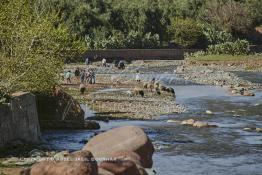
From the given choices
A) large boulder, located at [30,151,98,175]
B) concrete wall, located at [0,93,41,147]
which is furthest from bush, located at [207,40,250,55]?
large boulder, located at [30,151,98,175]

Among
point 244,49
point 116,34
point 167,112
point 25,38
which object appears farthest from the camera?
point 116,34

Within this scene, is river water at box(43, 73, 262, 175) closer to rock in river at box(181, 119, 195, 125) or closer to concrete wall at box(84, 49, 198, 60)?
rock in river at box(181, 119, 195, 125)

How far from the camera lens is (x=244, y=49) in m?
124

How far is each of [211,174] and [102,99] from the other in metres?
30.5

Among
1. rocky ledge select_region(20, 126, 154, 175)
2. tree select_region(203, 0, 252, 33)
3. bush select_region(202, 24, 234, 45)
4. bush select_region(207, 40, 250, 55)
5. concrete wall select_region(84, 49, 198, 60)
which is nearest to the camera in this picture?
rocky ledge select_region(20, 126, 154, 175)

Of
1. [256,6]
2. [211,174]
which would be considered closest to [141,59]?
[256,6]

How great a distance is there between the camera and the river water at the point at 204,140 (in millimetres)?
31719

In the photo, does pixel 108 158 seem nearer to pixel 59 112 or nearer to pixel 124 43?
pixel 59 112

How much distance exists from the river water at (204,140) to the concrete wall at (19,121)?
147cm

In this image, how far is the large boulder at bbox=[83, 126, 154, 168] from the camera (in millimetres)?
24469

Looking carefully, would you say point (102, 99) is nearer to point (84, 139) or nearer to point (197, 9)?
point (84, 139)

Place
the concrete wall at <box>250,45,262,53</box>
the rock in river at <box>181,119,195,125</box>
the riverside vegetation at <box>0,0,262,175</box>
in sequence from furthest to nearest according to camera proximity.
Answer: the concrete wall at <box>250,45,262,53</box> → the rock in river at <box>181,119,195,125</box> → the riverside vegetation at <box>0,0,262,175</box>

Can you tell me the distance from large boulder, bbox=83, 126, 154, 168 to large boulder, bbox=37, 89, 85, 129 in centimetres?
1745

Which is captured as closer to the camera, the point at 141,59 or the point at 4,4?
the point at 4,4
